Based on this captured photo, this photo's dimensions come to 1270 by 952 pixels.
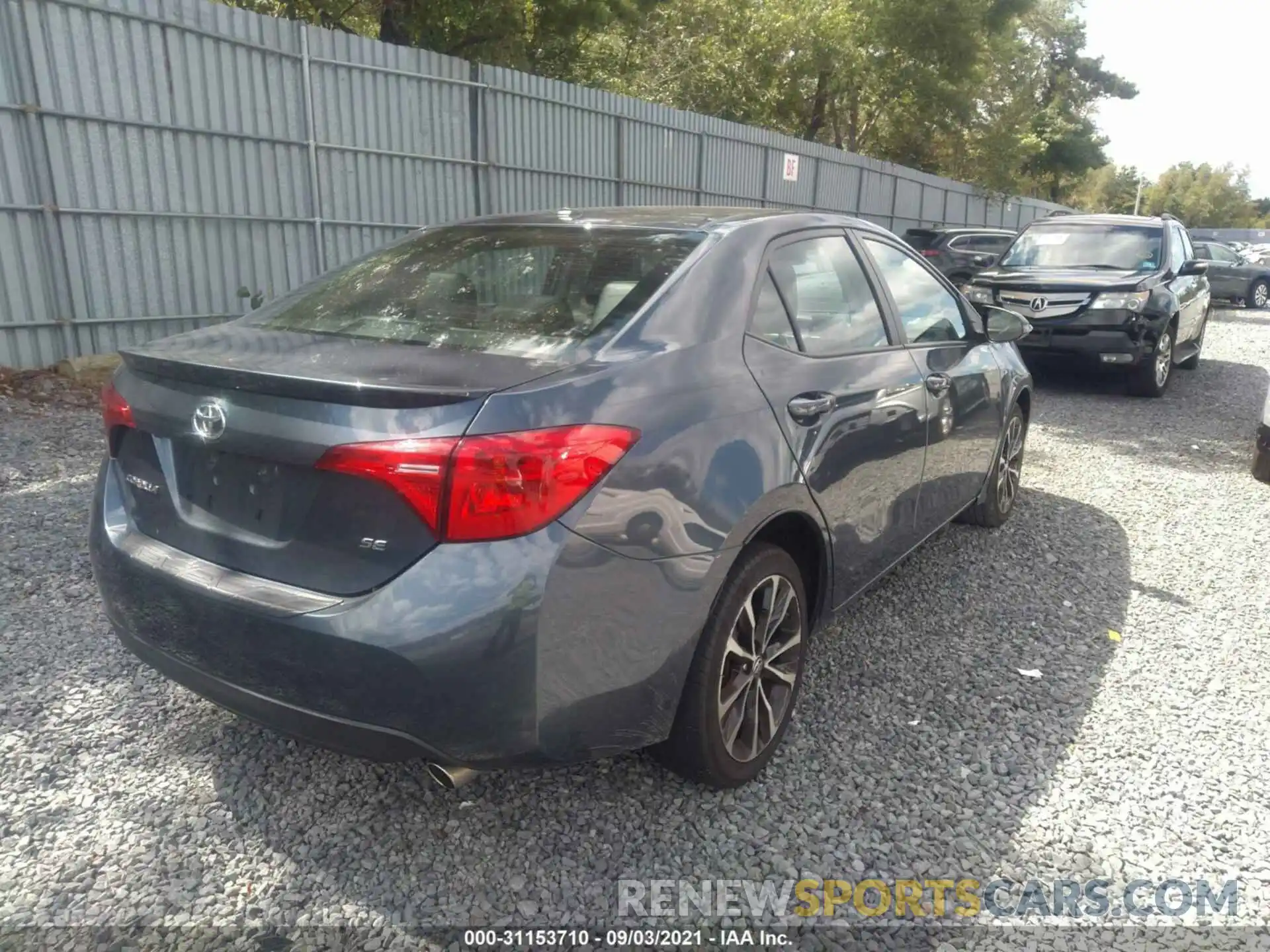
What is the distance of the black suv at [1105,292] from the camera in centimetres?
869

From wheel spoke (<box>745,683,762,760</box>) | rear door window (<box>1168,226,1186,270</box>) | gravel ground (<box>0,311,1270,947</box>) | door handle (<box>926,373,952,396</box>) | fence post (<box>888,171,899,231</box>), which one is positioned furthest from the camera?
fence post (<box>888,171,899,231</box>)

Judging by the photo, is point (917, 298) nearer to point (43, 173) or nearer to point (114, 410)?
point (114, 410)

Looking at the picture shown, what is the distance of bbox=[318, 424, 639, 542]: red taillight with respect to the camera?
1958mm

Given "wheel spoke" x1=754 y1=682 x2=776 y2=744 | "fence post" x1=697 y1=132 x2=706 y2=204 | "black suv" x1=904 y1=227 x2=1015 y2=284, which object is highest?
"fence post" x1=697 y1=132 x2=706 y2=204

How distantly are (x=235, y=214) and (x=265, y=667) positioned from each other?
6.78m

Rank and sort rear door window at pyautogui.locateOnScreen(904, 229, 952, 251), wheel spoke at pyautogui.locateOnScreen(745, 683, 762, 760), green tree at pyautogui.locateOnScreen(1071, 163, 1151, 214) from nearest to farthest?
wheel spoke at pyautogui.locateOnScreen(745, 683, 762, 760), rear door window at pyautogui.locateOnScreen(904, 229, 952, 251), green tree at pyautogui.locateOnScreen(1071, 163, 1151, 214)

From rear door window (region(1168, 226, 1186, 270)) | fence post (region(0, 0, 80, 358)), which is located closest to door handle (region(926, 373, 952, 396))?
fence post (region(0, 0, 80, 358))

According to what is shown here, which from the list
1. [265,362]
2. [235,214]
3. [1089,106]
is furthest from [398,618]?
[1089,106]

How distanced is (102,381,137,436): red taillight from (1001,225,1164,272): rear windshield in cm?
926

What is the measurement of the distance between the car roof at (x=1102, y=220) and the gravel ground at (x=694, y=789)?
6986 mm

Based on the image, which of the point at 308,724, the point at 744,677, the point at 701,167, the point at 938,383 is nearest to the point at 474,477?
the point at 308,724

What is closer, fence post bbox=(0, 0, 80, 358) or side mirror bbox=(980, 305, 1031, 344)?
side mirror bbox=(980, 305, 1031, 344)

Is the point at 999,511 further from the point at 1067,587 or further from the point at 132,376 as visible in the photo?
the point at 132,376

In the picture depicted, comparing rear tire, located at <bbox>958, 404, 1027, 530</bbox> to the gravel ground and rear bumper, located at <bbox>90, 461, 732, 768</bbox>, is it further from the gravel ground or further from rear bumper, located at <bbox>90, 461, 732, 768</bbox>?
rear bumper, located at <bbox>90, 461, 732, 768</bbox>
